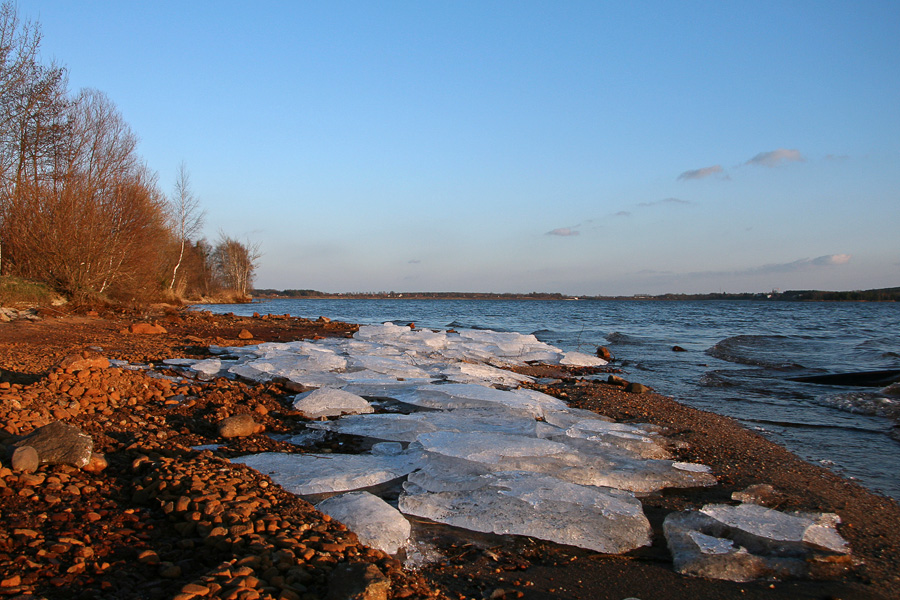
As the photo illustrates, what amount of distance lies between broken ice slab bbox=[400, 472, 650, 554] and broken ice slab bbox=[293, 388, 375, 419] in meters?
1.72

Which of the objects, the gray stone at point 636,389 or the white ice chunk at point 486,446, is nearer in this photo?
the white ice chunk at point 486,446

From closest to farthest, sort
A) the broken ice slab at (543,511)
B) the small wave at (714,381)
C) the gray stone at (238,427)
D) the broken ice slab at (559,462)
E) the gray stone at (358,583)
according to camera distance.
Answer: the gray stone at (358,583) → the broken ice slab at (543,511) → the broken ice slab at (559,462) → the gray stone at (238,427) → the small wave at (714,381)

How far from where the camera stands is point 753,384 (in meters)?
7.20

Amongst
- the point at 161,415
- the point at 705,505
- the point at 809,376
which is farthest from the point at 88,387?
the point at 809,376

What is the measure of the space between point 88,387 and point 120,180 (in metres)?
13.7

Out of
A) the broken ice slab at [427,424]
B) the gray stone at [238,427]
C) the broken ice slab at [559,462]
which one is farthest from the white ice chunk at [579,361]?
the gray stone at [238,427]

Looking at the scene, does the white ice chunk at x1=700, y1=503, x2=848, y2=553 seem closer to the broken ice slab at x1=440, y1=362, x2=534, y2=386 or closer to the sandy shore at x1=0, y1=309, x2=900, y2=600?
the sandy shore at x1=0, y1=309, x2=900, y2=600

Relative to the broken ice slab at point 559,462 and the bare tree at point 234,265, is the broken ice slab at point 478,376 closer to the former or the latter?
the broken ice slab at point 559,462

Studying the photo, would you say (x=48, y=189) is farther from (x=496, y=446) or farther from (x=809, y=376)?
(x=809, y=376)

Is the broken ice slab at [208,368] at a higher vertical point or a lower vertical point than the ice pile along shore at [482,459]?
higher

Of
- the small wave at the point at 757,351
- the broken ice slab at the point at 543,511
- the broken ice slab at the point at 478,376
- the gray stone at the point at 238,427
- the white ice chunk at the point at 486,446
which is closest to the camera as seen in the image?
the broken ice slab at the point at 543,511

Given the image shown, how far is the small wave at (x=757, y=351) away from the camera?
31.3 feet

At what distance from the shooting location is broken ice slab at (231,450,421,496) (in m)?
2.63

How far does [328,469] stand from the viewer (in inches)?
113
